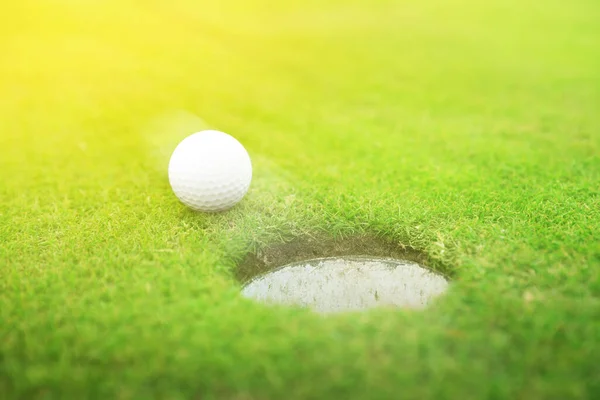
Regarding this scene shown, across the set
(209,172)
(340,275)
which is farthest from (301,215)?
(209,172)

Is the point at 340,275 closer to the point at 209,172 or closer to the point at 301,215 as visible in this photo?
the point at 301,215

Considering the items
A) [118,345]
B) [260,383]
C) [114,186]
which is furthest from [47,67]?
[260,383]

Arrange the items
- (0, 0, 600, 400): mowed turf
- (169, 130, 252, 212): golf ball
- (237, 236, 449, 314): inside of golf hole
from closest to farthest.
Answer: (0, 0, 600, 400): mowed turf, (237, 236, 449, 314): inside of golf hole, (169, 130, 252, 212): golf ball

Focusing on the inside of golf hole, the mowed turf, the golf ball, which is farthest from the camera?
the golf ball

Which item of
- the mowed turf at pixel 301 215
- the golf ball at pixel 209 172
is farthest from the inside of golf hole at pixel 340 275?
the golf ball at pixel 209 172

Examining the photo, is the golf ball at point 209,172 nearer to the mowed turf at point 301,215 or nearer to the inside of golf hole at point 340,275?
the mowed turf at point 301,215

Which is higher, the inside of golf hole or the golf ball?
the golf ball

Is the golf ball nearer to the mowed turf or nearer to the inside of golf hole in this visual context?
the mowed turf

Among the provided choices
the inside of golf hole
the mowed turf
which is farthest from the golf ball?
the inside of golf hole
